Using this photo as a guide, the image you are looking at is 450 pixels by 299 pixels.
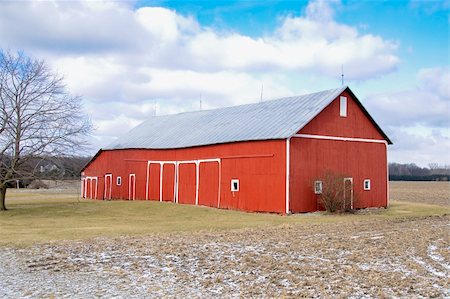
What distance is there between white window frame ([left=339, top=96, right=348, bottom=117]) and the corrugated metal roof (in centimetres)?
56

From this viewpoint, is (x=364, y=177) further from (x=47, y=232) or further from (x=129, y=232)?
(x=47, y=232)

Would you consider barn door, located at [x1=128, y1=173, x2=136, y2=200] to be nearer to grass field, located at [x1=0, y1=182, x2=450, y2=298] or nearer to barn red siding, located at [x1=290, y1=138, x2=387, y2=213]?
barn red siding, located at [x1=290, y1=138, x2=387, y2=213]

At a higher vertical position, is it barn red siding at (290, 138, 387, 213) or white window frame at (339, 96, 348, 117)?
white window frame at (339, 96, 348, 117)

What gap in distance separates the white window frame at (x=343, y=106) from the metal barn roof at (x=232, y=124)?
559 mm

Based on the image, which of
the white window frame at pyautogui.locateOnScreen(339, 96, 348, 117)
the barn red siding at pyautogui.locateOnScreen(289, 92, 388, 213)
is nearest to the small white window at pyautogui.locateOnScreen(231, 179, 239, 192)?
the barn red siding at pyautogui.locateOnScreen(289, 92, 388, 213)

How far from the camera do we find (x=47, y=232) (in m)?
18.0

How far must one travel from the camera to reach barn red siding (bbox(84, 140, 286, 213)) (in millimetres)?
26453

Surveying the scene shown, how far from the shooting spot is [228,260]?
1181 cm

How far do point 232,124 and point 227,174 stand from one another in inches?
172

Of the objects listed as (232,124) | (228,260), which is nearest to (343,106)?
(232,124)

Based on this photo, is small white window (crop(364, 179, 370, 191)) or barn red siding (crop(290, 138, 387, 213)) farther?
small white window (crop(364, 179, 370, 191))

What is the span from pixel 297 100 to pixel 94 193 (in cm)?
2191

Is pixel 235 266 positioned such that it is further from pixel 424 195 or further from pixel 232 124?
pixel 424 195

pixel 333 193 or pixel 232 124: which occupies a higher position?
pixel 232 124
